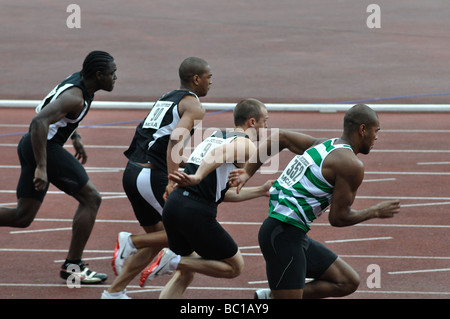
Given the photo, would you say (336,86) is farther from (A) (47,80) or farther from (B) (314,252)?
(B) (314,252)

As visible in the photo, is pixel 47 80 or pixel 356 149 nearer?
pixel 356 149

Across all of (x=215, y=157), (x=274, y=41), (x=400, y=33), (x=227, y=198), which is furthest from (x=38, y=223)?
(x=400, y=33)

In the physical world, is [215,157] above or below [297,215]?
above

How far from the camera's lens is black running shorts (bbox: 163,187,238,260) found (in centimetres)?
567

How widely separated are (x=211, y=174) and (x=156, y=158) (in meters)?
0.89

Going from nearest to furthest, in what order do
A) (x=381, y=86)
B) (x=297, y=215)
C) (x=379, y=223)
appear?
(x=297, y=215) → (x=379, y=223) → (x=381, y=86)

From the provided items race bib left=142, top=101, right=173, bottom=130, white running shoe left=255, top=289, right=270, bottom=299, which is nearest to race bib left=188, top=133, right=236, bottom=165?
race bib left=142, top=101, right=173, bottom=130

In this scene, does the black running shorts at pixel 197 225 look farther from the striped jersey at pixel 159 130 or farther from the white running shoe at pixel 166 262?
the striped jersey at pixel 159 130

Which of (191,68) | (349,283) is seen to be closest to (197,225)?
(349,283)

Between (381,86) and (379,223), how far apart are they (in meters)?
8.44

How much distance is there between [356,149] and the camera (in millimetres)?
5484

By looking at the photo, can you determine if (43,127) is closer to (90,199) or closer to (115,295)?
(90,199)

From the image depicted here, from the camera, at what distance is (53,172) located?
22.5ft

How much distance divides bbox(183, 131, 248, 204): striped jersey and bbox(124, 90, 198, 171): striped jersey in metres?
0.67
